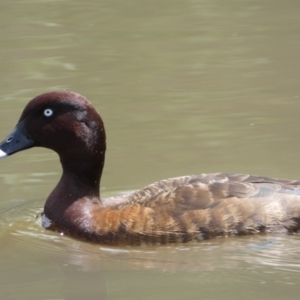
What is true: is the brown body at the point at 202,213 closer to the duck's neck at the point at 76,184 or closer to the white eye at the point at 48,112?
the duck's neck at the point at 76,184

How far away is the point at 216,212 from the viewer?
6895 mm

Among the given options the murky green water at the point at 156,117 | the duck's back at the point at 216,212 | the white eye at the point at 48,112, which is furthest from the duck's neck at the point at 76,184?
the duck's back at the point at 216,212

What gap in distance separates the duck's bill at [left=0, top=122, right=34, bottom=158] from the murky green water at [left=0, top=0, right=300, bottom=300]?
56 cm

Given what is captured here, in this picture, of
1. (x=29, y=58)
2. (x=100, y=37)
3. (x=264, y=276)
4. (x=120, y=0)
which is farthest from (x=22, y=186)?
(x=120, y=0)

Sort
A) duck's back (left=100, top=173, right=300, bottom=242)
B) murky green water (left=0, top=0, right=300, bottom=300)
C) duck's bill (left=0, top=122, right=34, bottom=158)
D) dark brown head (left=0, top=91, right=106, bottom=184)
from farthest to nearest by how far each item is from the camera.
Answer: duck's bill (left=0, top=122, right=34, bottom=158) → dark brown head (left=0, top=91, right=106, bottom=184) → duck's back (left=100, top=173, right=300, bottom=242) → murky green water (left=0, top=0, right=300, bottom=300)

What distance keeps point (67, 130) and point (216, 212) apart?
1.39 metres

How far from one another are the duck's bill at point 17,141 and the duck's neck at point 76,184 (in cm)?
34

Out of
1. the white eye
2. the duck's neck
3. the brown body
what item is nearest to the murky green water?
the brown body

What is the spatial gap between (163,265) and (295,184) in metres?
1.31

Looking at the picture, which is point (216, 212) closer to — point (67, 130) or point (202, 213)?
point (202, 213)

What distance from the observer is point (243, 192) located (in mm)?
6996

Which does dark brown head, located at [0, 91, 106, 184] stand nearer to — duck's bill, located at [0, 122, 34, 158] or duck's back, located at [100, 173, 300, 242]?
duck's bill, located at [0, 122, 34, 158]

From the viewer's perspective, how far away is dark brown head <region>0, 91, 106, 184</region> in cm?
736

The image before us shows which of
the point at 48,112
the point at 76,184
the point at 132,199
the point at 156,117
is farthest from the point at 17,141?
the point at 156,117
